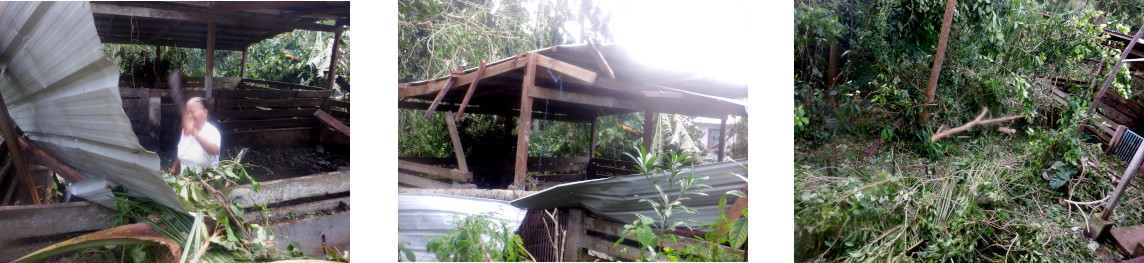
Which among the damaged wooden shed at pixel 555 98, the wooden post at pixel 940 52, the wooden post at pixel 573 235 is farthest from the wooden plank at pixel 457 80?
the wooden post at pixel 940 52

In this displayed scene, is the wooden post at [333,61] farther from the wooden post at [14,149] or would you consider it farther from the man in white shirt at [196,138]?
the wooden post at [14,149]

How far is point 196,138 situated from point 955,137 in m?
3.37

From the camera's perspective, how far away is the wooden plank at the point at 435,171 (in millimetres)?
2328

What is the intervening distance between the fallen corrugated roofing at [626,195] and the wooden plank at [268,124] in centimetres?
86

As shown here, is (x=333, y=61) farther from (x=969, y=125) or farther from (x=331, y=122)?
(x=969, y=125)

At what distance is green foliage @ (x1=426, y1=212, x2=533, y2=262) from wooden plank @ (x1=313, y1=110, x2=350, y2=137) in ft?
1.70

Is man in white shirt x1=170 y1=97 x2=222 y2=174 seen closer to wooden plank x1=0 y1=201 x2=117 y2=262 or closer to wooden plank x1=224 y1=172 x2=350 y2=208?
wooden plank x1=224 y1=172 x2=350 y2=208

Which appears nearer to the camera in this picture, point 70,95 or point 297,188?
point 70,95

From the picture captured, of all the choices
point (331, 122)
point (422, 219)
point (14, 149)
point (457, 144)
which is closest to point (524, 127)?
point (457, 144)

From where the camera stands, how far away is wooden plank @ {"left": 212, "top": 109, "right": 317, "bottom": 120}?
2285 millimetres

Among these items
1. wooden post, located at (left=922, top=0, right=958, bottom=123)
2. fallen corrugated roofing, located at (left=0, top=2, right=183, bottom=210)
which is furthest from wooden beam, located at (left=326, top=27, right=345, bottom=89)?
wooden post, located at (left=922, top=0, right=958, bottom=123)

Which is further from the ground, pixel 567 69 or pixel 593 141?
pixel 567 69

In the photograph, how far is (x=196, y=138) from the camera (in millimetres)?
2244

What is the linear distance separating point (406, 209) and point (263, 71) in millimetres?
770
